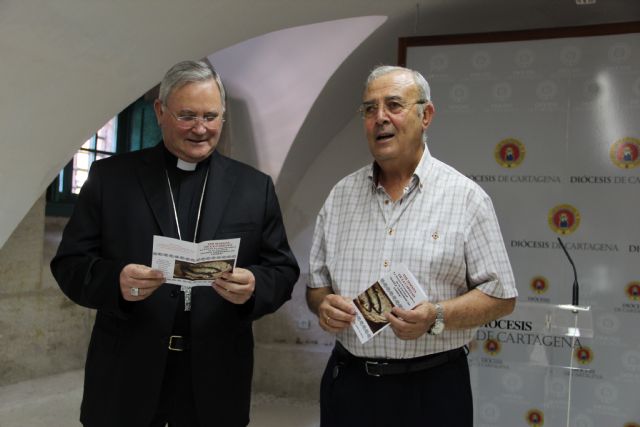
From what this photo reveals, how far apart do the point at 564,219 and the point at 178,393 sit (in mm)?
3289

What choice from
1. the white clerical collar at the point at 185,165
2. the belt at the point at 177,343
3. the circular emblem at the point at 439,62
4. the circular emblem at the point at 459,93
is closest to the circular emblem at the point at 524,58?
the circular emblem at the point at 459,93

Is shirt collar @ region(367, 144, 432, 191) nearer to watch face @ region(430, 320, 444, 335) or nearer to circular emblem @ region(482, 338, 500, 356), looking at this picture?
watch face @ region(430, 320, 444, 335)

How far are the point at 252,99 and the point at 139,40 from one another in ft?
8.90

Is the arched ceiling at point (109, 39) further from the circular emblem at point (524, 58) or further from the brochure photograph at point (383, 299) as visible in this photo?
the brochure photograph at point (383, 299)

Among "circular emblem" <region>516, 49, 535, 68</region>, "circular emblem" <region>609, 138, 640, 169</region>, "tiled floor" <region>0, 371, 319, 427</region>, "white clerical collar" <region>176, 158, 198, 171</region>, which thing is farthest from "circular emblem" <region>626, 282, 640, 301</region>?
"white clerical collar" <region>176, 158, 198, 171</region>

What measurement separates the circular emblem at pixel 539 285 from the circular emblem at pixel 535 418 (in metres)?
0.81

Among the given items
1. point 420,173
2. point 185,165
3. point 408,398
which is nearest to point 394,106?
point 420,173

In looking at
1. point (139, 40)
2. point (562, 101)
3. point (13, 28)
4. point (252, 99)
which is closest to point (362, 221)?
point (13, 28)

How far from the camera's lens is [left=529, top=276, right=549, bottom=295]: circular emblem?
4.61 m

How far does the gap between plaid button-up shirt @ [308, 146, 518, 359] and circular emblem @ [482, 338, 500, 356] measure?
2.50m

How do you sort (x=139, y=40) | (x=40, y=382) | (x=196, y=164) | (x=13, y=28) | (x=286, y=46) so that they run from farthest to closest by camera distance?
(x=286, y=46), (x=40, y=382), (x=139, y=40), (x=13, y=28), (x=196, y=164)

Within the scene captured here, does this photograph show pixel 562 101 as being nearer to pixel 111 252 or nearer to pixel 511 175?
pixel 511 175

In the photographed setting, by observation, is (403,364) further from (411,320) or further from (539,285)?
(539,285)

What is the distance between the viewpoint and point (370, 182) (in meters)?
2.47
